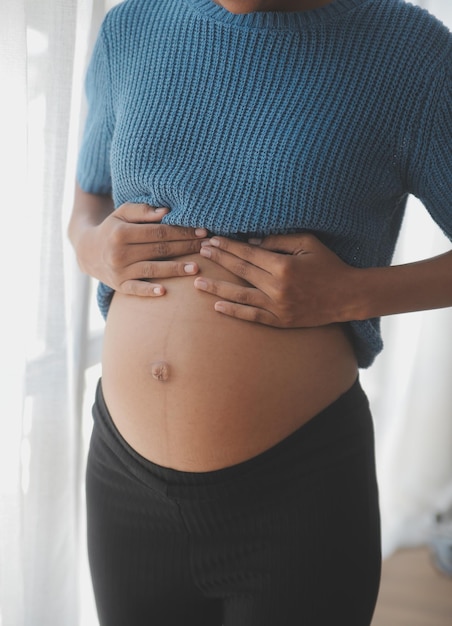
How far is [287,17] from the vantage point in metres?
0.92

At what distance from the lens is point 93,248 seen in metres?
1.02

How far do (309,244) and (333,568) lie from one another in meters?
0.41

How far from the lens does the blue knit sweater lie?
893 mm

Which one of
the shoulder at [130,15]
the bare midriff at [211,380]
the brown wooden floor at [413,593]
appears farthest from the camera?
the brown wooden floor at [413,593]

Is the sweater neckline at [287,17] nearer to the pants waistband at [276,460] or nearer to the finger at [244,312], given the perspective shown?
the finger at [244,312]

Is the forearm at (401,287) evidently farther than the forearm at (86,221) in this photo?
No

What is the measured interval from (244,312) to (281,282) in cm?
6

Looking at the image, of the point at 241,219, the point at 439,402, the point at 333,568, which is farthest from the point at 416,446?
the point at 241,219

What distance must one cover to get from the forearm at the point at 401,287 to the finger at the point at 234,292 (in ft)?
0.41

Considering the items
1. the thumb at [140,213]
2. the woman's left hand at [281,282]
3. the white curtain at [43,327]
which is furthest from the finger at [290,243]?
the white curtain at [43,327]

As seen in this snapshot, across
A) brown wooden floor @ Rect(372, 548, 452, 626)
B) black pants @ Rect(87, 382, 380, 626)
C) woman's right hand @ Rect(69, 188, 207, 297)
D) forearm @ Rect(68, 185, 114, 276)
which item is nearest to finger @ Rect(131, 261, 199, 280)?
woman's right hand @ Rect(69, 188, 207, 297)

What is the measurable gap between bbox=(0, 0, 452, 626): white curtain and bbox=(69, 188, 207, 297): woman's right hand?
0.16 meters

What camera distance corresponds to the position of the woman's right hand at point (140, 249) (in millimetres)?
932

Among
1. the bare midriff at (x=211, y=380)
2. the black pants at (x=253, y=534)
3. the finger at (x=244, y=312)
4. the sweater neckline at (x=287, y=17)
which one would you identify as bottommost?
the black pants at (x=253, y=534)
